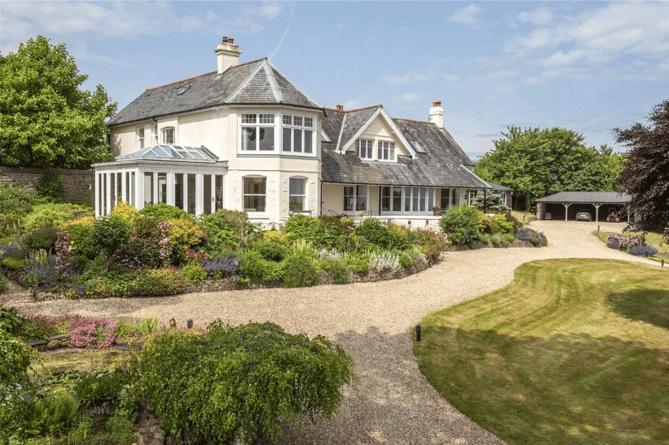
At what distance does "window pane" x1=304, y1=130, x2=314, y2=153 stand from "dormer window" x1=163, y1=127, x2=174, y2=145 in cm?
782

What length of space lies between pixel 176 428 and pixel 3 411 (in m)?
1.88

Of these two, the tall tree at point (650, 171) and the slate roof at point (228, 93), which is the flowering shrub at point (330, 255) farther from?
the tall tree at point (650, 171)

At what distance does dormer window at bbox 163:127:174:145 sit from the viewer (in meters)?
25.7

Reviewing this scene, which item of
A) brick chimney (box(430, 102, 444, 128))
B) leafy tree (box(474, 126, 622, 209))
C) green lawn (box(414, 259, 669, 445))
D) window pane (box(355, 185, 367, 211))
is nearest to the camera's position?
green lawn (box(414, 259, 669, 445))

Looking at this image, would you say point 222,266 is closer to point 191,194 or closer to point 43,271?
point 43,271

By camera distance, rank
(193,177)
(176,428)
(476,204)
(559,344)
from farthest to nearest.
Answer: (476,204) → (193,177) → (559,344) → (176,428)

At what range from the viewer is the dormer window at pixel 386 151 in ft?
100

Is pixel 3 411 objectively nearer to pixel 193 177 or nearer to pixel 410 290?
pixel 410 290

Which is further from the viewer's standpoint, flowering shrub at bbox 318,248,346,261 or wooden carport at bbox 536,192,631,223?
wooden carport at bbox 536,192,631,223

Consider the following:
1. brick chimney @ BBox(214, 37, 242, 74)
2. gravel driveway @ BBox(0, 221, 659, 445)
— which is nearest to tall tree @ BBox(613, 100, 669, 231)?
gravel driveway @ BBox(0, 221, 659, 445)

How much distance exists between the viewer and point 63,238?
13.7 metres

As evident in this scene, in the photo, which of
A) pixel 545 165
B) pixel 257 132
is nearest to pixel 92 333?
pixel 257 132

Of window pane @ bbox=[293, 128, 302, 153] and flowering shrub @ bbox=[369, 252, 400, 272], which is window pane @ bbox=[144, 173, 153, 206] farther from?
flowering shrub @ bbox=[369, 252, 400, 272]

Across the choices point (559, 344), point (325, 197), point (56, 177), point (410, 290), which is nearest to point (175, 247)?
point (410, 290)
